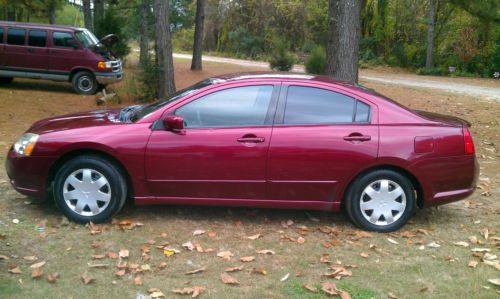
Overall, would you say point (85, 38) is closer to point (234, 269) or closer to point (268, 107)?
point (268, 107)

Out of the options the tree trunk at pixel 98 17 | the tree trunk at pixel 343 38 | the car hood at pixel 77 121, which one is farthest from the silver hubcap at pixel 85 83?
the car hood at pixel 77 121

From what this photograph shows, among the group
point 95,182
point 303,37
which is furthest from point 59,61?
point 303,37

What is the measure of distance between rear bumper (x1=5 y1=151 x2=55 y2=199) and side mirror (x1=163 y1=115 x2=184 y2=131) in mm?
1129

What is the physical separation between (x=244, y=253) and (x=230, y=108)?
4.61 feet

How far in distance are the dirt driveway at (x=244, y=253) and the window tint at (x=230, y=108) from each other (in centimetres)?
101

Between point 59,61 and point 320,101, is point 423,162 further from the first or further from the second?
point 59,61

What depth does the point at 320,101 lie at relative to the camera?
5469 millimetres

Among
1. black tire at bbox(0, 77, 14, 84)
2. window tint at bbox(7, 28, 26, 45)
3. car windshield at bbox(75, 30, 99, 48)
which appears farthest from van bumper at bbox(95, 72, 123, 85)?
black tire at bbox(0, 77, 14, 84)

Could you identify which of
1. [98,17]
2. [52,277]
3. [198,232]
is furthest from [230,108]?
[98,17]

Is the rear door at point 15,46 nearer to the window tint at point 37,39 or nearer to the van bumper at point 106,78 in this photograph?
the window tint at point 37,39

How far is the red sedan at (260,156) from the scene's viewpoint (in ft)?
17.3

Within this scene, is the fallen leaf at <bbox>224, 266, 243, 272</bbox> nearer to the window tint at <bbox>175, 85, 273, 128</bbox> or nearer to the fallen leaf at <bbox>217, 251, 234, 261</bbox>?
the fallen leaf at <bbox>217, 251, 234, 261</bbox>

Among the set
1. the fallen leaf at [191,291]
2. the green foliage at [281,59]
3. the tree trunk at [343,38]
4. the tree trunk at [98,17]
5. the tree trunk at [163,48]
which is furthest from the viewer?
the tree trunk at [98,17]

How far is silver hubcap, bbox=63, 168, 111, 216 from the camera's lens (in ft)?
17.4
